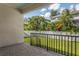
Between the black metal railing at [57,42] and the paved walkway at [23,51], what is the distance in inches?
4.4

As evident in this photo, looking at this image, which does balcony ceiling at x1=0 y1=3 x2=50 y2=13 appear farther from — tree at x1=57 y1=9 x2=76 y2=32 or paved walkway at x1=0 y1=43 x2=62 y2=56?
paved walkway at x1=0 y1=43 x2=62 y2=56

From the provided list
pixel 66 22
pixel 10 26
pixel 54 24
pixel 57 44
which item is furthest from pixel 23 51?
pixel 66 22

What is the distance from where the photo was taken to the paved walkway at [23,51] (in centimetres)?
333

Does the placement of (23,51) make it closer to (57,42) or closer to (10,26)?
(10,26)

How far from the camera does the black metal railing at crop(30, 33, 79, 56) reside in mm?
3250

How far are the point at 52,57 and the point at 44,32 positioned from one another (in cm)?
54

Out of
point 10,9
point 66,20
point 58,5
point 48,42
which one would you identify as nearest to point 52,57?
point 48,42

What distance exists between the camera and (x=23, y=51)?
3.34 meters

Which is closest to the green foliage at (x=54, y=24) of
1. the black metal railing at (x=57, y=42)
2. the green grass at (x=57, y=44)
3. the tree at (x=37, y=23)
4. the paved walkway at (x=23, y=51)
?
the tree at (x=37, y=23)

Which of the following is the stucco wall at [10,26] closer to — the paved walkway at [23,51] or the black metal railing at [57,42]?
the paved walkway at [23,51]

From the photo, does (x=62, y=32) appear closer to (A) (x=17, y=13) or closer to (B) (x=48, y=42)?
(B) (x=48, y=42)

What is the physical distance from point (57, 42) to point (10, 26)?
1.04m

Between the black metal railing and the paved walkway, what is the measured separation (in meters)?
0.11

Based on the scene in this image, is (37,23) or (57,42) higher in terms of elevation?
(37,23)
